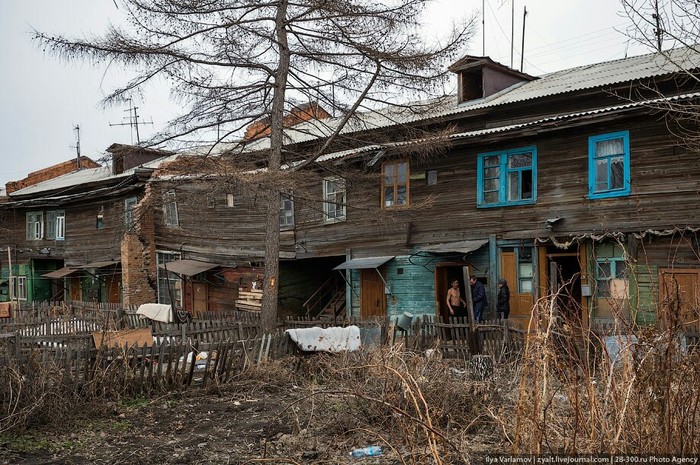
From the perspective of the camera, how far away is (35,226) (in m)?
35.2

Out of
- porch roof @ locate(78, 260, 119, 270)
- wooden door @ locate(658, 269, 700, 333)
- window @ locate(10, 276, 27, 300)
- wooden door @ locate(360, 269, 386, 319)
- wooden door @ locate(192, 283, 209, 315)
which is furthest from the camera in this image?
window @ locate(10, 276, 27, 300)

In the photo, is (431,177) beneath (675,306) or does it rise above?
above

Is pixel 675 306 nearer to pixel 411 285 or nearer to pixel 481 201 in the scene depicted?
pixel 481 201

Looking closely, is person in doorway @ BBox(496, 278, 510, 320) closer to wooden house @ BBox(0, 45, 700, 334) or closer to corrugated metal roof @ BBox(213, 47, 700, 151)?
wooden house @ BBox(0, 45, 700, 334)

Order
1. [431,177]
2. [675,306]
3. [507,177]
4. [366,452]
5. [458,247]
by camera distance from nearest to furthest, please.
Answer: [675,306] → [366,452] → [507,177] → [458,247] → [431,177]

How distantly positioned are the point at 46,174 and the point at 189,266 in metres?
21.0

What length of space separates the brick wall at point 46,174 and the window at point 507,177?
1075 inches

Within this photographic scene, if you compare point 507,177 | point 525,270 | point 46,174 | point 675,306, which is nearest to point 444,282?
point 525,270

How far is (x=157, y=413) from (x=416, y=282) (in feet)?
37.4

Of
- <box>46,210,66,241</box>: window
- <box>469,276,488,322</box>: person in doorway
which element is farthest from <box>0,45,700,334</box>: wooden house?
<box>46,210,66,241</box>: window

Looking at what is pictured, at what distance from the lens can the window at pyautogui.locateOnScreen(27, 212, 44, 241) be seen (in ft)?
114

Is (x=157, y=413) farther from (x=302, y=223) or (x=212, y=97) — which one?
(x=302, y=223)

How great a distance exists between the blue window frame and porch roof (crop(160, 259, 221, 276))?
557 inches

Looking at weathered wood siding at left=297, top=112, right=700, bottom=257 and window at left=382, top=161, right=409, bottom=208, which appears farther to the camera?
window at left=382, top=161, right=409, bottom=208
